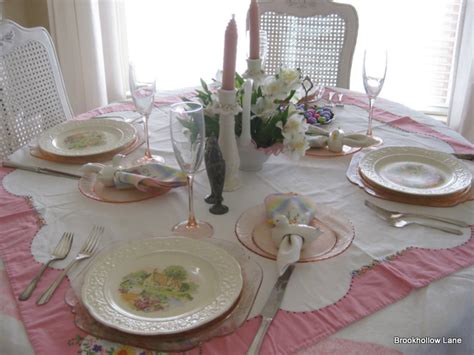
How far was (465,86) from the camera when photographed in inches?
103

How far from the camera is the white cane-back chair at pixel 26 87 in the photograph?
1.64m

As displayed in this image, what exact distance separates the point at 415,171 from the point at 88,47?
205 cm

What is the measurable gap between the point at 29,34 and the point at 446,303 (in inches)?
59.4

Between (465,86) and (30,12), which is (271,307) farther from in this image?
(30,12)

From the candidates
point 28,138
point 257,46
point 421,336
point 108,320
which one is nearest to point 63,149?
point 28,138

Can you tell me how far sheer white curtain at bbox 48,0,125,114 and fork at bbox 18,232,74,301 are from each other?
200cm

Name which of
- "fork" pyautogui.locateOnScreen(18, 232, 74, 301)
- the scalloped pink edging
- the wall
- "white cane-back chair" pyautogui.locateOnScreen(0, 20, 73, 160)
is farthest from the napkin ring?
the wall

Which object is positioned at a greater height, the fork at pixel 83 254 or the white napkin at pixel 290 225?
the white napkin at pixel 290 225

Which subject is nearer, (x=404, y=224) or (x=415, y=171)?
(x=404, y=224)

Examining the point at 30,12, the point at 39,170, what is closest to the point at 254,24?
the point at 39,170

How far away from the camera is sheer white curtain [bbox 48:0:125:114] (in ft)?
8.89

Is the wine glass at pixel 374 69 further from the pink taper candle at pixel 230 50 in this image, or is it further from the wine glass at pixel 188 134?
the wine glass at pixel 188 134

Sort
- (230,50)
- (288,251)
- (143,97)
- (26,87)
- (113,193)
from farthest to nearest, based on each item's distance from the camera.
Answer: (26,87)
(143,97)
(113,193)
(230,50)
(288,251)

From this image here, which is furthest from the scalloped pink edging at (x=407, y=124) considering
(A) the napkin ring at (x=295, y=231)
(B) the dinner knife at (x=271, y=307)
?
(B) the dinner knife at (x=271, y=307)
